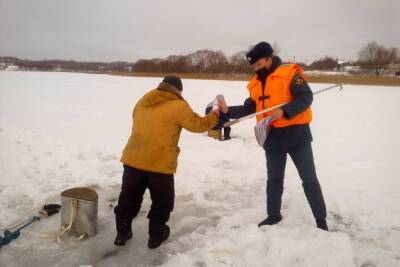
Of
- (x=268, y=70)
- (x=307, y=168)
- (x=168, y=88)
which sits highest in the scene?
(x=268, y=70)

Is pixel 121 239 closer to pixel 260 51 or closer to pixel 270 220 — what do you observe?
pixel 270 220

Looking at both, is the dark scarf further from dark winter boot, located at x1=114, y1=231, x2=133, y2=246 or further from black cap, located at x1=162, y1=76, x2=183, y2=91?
dark winter boot, located at x1=114, y1=231, x2=133, y2=246

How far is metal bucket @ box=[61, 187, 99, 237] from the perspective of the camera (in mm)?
3818

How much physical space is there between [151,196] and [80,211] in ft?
2.58

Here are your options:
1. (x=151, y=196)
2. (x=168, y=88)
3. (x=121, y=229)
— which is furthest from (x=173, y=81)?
(x=121, y=229)

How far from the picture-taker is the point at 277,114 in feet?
11.8

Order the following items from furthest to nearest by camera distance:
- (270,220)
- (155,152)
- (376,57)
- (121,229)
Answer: (376,57) → (270,220) → (121,229) → (155,152)

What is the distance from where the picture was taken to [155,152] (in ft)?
11.5

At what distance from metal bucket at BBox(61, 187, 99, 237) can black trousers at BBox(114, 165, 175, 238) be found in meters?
0.33

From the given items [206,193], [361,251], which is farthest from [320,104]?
[361,251]

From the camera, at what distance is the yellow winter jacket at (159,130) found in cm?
351

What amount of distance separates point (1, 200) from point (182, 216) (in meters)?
2.23

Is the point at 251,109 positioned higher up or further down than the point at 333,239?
higher up

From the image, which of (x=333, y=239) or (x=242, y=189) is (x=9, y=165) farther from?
(x=333, y=239)
